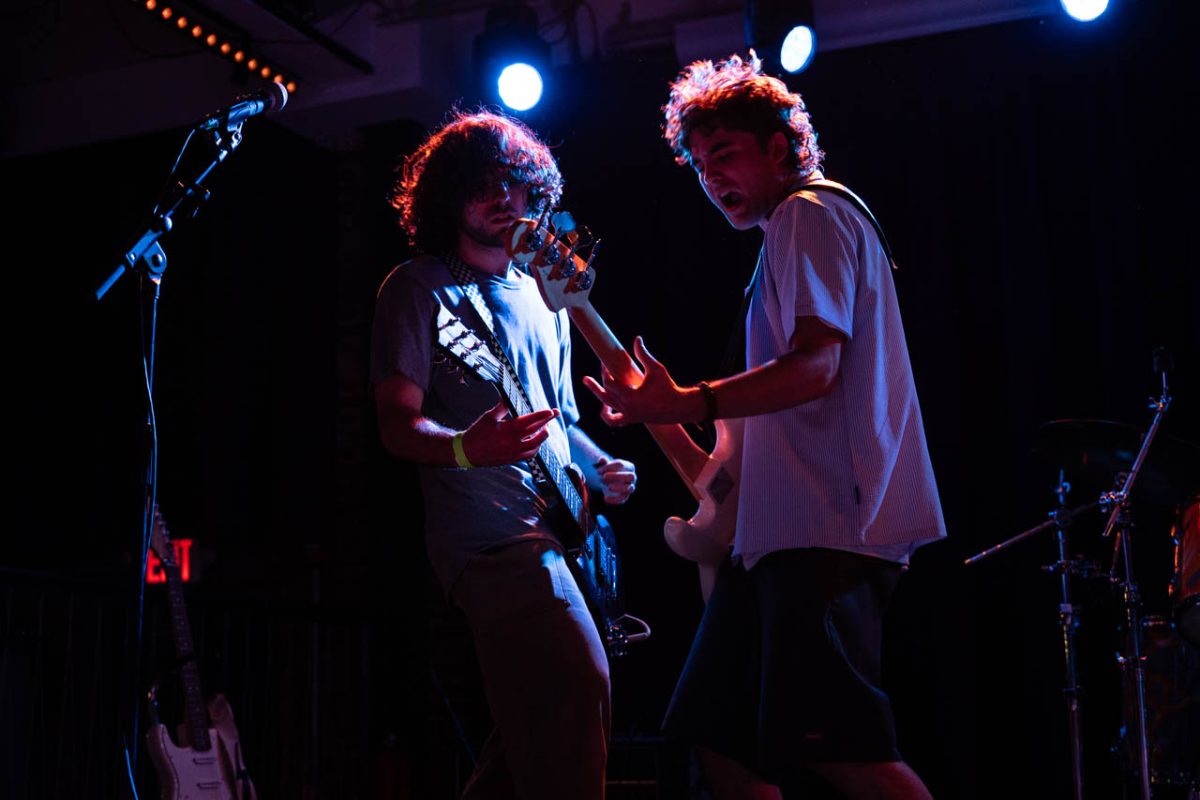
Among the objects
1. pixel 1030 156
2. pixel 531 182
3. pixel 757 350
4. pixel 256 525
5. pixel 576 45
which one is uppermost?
pixel 576 45

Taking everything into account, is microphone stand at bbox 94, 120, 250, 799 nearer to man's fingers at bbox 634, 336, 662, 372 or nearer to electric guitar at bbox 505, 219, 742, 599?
electric guitar at bbox 505, 219, 742, 599

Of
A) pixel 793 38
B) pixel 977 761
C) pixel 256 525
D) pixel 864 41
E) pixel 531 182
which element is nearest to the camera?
pixel 531 182

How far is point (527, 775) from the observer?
2398 millimetres

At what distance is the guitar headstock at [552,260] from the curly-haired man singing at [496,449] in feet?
0.65

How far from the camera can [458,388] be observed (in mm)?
2666

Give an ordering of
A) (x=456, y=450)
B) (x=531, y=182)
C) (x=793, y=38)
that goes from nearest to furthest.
→ (x=456, y=450)
(x=531, y=182)
(x=793, y=38)

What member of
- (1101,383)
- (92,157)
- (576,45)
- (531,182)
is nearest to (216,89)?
(92,157)

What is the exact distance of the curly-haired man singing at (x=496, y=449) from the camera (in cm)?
241

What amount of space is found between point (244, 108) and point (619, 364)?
3.37 feet

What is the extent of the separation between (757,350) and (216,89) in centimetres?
465

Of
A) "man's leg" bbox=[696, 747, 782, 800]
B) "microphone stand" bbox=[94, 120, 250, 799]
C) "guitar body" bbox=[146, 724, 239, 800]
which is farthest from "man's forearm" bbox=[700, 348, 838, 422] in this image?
"guitar body" bbox=[146, 724, 239, 800]

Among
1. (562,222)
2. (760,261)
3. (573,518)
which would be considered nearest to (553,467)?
(573,518)

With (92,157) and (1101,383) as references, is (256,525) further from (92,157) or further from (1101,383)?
(1101,383)

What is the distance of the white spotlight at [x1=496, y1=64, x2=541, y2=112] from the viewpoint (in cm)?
545
